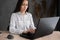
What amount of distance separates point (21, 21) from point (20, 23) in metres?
0.02

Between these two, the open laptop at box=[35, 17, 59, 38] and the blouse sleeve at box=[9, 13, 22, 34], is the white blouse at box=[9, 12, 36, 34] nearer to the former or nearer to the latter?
the blouse sleeve at box=[9, 13, 22, 34]

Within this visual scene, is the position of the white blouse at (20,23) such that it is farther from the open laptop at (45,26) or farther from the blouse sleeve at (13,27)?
the open laptop at (45,26)

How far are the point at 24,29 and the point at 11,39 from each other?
Answer: 0.50ft

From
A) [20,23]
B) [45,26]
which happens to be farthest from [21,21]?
[45,26]

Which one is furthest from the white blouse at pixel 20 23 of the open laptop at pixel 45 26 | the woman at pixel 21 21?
the open laptop at pixel 45 26

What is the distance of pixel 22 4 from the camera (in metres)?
1.50

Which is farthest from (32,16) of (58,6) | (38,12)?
(58,6)

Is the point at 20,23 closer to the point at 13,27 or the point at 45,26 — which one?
the point at 13,27

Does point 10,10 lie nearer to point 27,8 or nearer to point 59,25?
point 27,8

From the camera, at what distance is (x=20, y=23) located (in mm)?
1483

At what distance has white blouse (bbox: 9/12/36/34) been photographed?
1.47 metres

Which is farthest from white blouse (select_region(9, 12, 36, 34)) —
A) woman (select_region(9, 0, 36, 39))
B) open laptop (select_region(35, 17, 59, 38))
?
open laptop (select_region(35, 17, 59, 38))

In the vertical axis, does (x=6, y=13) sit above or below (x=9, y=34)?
above

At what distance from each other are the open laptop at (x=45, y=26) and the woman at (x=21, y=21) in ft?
0.36
